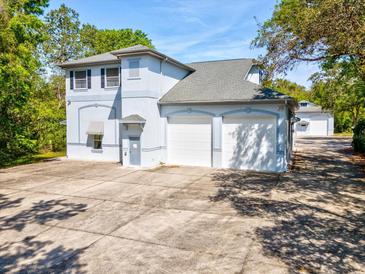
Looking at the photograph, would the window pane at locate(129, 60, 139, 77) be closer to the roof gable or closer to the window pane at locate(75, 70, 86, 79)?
the roof gable

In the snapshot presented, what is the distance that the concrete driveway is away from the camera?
5312 millimetres

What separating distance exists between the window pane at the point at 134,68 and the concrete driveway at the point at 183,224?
584 centimetres

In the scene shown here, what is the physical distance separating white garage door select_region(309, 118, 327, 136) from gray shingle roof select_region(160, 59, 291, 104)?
28.8 metres

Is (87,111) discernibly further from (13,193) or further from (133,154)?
(13,193)

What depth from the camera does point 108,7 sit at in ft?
58.8

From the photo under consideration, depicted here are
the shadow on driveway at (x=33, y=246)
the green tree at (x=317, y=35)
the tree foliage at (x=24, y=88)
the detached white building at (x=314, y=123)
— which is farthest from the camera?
the detached white building at (x=314, y=123)

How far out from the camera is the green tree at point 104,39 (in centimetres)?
3278

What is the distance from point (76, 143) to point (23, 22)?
7.72 meters

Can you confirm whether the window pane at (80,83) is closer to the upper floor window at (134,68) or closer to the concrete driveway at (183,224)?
the upper floor window at (134,68)

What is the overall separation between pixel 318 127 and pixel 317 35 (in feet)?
122

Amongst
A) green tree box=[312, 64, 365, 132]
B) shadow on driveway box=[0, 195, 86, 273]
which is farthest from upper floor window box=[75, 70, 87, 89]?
green tree box=[312, 64, 365, 132]

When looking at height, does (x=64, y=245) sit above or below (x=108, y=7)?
below

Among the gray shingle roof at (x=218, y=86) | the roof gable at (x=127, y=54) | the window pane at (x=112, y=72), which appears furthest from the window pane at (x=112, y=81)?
the gray shingle roof at (x=218, y=86)

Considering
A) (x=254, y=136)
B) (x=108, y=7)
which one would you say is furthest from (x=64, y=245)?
(x=108, y=7)
